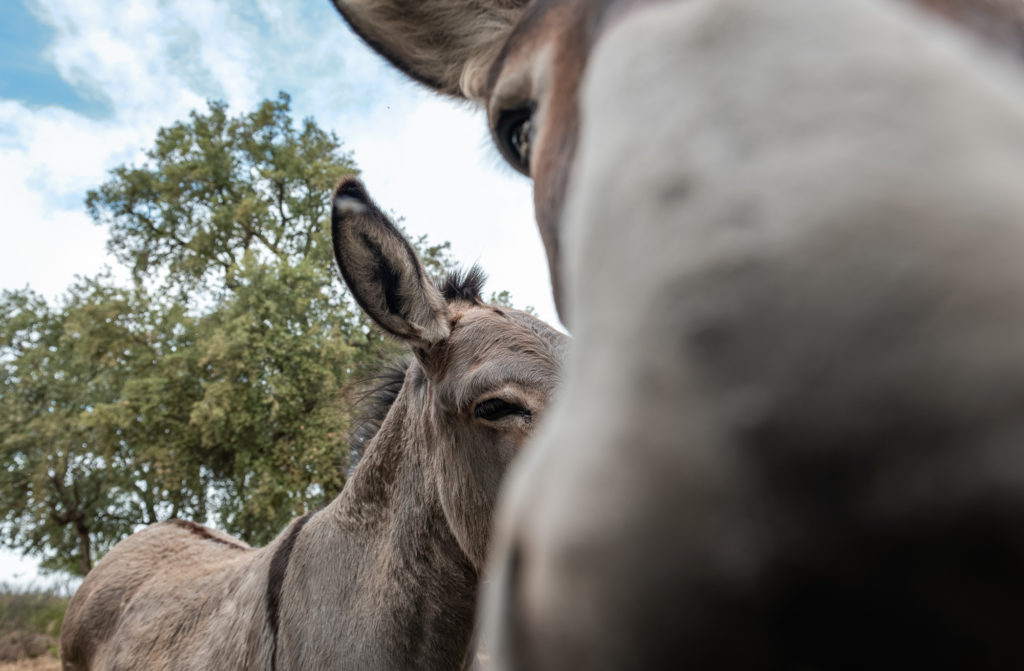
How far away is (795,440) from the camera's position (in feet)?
1.43

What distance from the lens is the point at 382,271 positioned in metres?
2.88

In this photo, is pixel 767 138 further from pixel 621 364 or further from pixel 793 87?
pixel 621 364

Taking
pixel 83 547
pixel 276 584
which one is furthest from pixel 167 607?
pixel 83 547

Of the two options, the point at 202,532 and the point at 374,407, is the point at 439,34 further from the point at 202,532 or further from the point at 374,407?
the point at 202,532

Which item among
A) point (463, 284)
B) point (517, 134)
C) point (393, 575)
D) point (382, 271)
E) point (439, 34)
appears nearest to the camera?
point (517, 134)

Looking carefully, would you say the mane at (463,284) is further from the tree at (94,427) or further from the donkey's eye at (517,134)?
the tree at (94,427)

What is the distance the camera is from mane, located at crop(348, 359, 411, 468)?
3.61m

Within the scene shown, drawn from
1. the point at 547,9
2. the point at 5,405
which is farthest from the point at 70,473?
the point at 547,9

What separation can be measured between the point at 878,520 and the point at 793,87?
1.53 feet

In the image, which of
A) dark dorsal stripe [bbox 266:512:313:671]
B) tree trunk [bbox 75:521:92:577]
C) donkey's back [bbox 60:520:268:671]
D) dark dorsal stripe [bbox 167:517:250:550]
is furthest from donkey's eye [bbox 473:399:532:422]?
tree trunk [bbox 75:521:92:577]

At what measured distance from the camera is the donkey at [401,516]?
8.18ft

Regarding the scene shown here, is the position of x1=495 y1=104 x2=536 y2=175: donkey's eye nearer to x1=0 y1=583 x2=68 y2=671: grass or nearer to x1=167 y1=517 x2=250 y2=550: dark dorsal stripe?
x1=167 y1=517 x2=250 y2=550: dark dorsal stripe

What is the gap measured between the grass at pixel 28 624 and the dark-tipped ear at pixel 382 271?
15115mm

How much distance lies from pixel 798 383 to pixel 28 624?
21.0 meters
